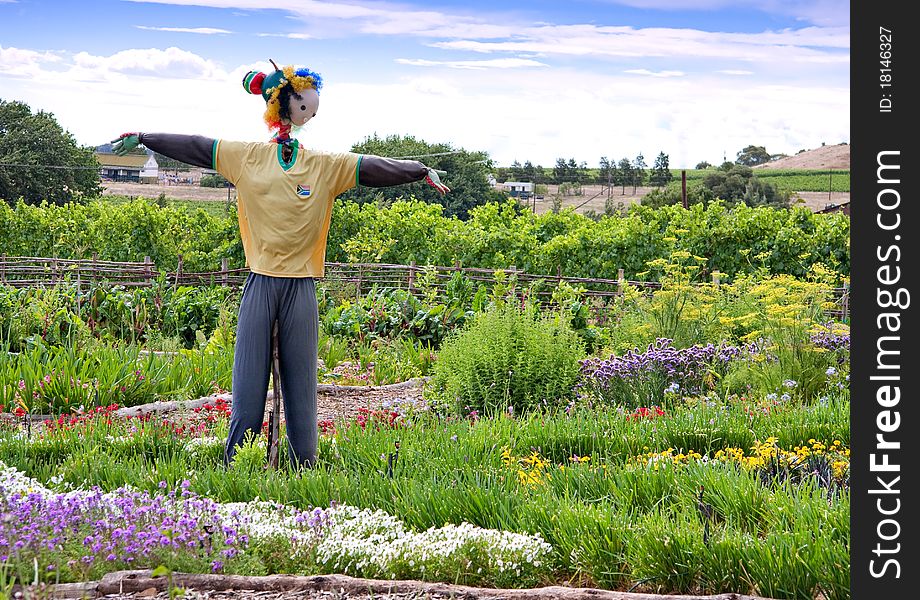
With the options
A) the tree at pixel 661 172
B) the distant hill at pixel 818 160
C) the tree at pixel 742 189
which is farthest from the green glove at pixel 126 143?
the distant hill at pixel 818 160

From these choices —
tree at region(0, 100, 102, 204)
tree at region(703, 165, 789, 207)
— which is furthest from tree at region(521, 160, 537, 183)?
tree at region(0, 100, 102, 204)

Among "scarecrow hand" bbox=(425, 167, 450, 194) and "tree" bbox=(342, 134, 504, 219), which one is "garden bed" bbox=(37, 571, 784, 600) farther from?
"tree" bbox=(342, 134, 504, 219)

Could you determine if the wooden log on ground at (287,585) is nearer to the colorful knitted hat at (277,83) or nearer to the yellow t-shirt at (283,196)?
the yellow t-shirt at (283,196)

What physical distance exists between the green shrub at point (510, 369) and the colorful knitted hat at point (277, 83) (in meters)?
2.35

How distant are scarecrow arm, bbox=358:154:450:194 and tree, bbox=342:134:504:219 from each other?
40.7 m

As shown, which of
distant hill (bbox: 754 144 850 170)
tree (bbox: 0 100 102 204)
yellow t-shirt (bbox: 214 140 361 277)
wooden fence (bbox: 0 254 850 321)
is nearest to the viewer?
yellow t-shirt (bbox: 214 140 361 277)

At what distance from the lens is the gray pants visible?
491 cm

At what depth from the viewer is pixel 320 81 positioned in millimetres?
5055

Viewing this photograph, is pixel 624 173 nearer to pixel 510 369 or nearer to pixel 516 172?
pixel 516 172

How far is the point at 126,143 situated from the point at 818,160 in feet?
246
